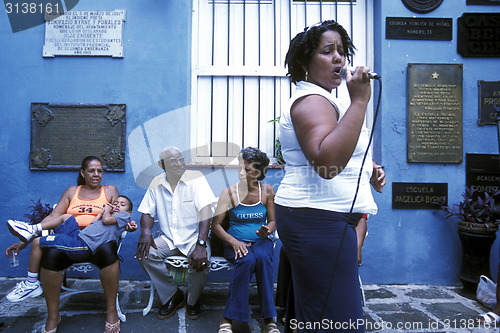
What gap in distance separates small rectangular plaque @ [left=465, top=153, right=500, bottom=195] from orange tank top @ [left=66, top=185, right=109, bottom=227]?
12.5 feet

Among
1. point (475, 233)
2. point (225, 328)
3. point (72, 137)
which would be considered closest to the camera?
point (225, 328)

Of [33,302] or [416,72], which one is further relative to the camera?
[416,72]

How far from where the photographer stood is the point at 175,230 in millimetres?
3611

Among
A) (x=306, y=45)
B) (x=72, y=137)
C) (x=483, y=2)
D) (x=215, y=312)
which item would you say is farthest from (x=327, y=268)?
(x=483, y=2)

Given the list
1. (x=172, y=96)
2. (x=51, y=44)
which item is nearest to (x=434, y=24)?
(x=172, y=96)

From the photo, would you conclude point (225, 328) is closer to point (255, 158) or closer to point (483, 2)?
point (255, 158)

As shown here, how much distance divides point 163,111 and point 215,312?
2185 mm

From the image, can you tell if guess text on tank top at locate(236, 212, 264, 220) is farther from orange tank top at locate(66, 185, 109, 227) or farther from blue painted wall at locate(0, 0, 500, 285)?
orange tank top at locate(66, 185, 109, 227)

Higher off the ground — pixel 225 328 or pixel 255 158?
pixel 255 158

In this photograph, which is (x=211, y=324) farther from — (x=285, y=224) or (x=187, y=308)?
(x=285, y=224)

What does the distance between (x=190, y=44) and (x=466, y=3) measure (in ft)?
10.2

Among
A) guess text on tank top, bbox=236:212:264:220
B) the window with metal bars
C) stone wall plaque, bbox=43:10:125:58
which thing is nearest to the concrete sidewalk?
guess text on tank top, bbox=236:212:264:220

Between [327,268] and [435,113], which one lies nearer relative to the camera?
[327,268]

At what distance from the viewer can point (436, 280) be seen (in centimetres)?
433
